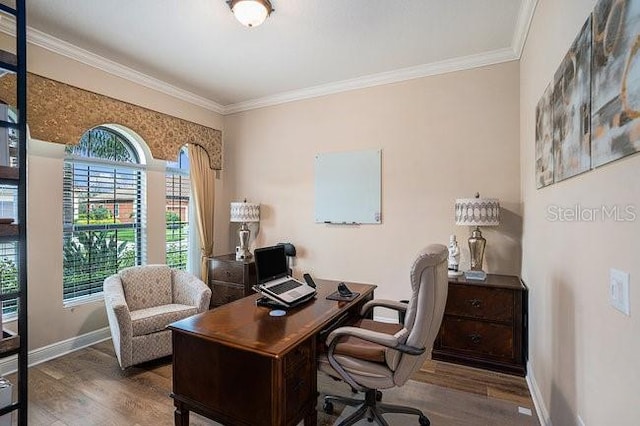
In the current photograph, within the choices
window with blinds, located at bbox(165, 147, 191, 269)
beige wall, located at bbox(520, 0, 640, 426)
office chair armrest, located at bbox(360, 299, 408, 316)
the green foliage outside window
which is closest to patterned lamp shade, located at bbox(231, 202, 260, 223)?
window with blinds, located at bbox(165, 147, 191, 269)

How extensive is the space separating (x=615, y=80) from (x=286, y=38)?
8.26ft

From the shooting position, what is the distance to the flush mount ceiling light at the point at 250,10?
89.3 inches

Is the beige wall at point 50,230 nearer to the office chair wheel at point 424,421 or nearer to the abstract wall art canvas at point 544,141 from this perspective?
the office chair wheel at point 424,421

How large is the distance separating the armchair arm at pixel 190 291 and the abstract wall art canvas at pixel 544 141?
2935 mm

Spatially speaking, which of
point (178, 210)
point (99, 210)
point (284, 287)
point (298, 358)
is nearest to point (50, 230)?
point (99, 210)

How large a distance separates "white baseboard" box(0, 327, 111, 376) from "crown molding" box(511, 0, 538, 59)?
489 cm

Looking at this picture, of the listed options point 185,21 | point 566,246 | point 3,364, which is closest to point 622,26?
point 566,246

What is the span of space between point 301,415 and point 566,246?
1.64 meters

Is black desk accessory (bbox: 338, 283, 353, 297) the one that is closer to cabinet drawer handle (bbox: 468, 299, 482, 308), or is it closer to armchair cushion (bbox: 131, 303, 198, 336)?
cabinet drawer handle (bbox: 468, 299, 482, 308)

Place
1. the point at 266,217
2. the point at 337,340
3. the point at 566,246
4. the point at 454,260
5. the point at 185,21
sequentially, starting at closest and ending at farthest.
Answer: the point at 566,246, the point at 337,340, the point at 185,21, the point at 454,260, the point at 266,217

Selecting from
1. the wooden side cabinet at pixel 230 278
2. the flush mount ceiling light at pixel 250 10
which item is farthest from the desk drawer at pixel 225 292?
the flush mount ceiling light at pixel 250 10

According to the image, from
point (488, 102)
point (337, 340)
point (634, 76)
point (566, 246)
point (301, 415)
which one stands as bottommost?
point (301, 415)

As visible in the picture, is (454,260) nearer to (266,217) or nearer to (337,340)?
(337,340)

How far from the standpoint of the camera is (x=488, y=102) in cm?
323
